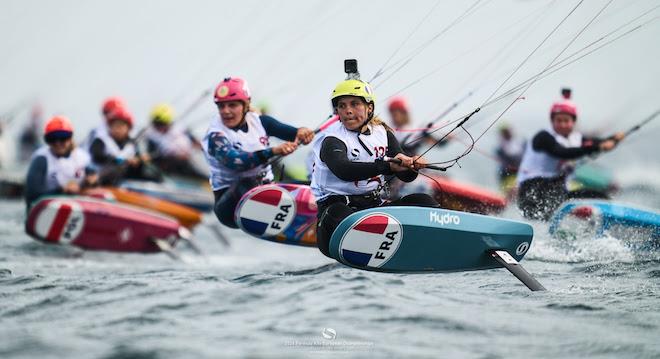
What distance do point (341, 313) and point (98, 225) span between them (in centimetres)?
614

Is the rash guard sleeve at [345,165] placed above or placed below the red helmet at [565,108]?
below

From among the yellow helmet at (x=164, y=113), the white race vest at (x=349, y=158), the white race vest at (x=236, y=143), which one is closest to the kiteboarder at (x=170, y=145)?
the yellow helmet at (x=164, y=113)

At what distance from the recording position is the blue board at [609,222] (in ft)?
28.9

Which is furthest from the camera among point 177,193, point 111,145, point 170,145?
point 170,145

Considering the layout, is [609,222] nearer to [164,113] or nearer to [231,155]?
[231,155]

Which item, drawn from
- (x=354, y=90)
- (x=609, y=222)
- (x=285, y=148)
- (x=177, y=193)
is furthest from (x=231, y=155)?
(x=177, y=193)

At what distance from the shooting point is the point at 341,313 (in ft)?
18.9

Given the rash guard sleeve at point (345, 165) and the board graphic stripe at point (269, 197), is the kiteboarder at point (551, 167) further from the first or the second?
the rash guard sleeve at point (345, 165)

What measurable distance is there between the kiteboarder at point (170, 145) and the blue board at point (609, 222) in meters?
8.64

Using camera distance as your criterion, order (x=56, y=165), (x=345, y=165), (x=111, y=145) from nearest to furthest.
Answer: (x=345, y=165)
(x=56, y=165)
(x=111, y=145)

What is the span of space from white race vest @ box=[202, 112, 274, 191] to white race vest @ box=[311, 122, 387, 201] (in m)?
1.49

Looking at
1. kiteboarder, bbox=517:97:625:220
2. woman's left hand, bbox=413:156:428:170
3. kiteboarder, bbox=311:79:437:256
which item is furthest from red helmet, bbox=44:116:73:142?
woman's left hand, bbox=413:156:428:170

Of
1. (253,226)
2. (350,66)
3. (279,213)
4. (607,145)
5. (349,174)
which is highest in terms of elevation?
(350,66)

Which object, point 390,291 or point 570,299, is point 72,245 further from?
point 570,299
